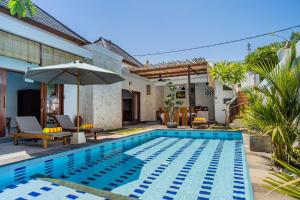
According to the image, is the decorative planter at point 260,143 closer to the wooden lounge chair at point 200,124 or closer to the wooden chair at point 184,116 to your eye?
the wooden lounge chair at point 200,124

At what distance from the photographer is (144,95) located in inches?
669

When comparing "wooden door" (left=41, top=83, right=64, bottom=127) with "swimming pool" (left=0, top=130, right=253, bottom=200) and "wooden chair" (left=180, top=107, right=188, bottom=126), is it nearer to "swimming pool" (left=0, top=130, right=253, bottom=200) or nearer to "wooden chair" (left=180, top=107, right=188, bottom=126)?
"swimming pool" (left=0, top=130, right=253, bottom=200)

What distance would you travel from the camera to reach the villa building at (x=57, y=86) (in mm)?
6871

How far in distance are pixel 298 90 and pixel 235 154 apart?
2951mm

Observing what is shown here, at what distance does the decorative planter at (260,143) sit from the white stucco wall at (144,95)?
34.2ft

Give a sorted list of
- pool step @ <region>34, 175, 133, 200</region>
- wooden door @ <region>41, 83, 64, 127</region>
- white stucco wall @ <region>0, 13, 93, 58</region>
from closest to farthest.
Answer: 1. pool step @ <region>34, 175, 133, 200</region>
2. white stucco wall @ <region>0, 13, 93, 58</region>
3. wooden door @ <region>41, 83, 64, 127</region>

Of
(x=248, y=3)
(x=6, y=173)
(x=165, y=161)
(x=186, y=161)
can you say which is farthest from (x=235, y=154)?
(x=248, y=3)

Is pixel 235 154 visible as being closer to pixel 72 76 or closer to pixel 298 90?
pixel 298 90

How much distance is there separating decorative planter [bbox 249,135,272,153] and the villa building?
7.16 m

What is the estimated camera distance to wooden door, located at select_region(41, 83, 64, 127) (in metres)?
8.19

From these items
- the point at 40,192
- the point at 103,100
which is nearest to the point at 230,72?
the point at 103,100

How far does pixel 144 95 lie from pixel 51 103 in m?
9.10

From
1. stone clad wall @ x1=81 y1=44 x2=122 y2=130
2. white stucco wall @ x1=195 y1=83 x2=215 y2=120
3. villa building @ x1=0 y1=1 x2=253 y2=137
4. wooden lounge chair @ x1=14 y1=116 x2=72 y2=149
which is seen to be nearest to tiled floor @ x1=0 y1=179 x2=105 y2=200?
wooden lounge chair @ x1=14 y1=116 x2=72 y2=149

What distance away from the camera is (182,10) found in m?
14.6
